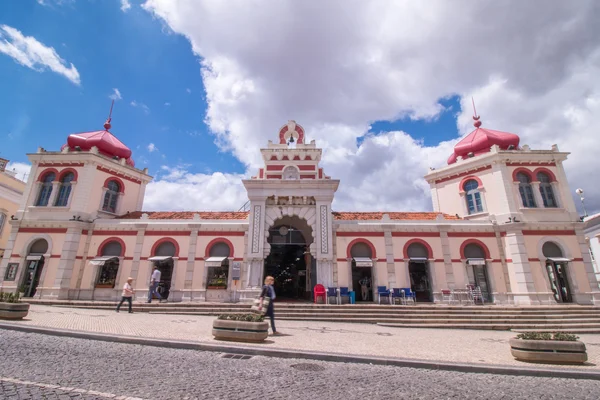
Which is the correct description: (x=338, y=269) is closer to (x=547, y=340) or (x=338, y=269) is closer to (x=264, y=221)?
(x=264, y=221)

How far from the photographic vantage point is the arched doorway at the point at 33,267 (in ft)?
61.1

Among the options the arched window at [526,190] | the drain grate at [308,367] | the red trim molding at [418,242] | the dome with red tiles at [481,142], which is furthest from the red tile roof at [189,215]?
the arched window at [526,190]

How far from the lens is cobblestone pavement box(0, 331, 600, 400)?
4.45 m

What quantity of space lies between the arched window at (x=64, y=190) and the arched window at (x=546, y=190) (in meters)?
32.7

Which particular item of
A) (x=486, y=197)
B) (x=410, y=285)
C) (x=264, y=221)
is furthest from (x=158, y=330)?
(x=486, y=197)

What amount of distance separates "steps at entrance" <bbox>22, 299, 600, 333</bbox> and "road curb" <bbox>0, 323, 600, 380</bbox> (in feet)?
24.1

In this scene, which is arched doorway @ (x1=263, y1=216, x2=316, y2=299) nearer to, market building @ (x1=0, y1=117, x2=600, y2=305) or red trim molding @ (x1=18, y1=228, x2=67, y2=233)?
market building @ (x1=0, y1=117, x2=600, y2=305)

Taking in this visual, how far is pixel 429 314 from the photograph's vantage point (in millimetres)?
14414

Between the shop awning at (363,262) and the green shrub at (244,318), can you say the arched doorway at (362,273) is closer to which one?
the shop awning at (363,262)

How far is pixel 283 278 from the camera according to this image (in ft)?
79.4

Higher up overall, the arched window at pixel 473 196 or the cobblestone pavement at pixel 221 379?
the arched window at pixel 473 196

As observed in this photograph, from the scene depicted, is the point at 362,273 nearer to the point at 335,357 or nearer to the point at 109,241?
the point at 335,357

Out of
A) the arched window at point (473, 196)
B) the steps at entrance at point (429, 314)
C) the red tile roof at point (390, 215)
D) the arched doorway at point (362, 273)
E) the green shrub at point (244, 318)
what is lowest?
the steps at entrance at point (429, 314)

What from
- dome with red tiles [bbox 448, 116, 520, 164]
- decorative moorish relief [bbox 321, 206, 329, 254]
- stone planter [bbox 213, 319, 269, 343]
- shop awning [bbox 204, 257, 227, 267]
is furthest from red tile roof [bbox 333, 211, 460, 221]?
stone planter [bbox 213, 319, 269, 343]
